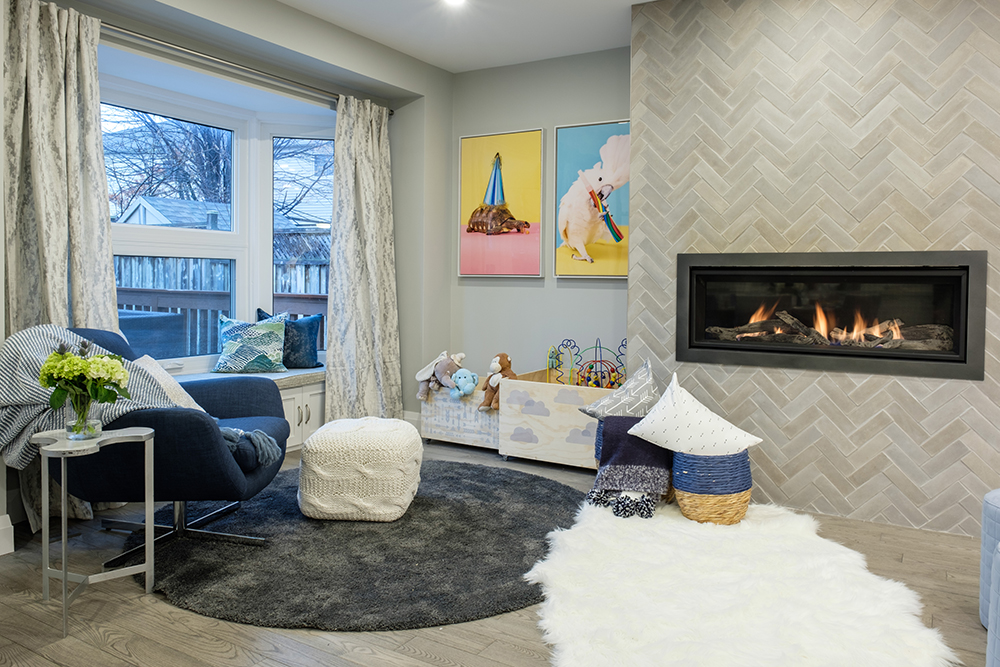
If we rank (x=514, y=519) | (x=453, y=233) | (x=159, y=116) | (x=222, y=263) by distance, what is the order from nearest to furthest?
(x=514, y=519) → (x=159, y=116) → (x=222, y=263) → (x=453, y=233)

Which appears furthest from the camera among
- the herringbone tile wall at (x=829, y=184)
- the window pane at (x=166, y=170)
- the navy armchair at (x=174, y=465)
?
the window pane at (x=166, y=170)

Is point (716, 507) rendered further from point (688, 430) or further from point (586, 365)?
point (586, 365)

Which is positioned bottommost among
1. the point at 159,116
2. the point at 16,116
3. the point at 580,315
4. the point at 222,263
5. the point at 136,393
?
the point at 136,393

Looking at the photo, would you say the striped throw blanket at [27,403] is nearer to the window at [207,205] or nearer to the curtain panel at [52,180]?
the curtain panel at [52,180]

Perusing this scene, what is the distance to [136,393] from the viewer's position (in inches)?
106

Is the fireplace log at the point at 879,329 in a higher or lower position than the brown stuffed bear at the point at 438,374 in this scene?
higher

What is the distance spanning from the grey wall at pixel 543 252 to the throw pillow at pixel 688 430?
1.30m

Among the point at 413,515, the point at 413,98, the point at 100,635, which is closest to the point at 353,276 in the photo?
the point at 413,98

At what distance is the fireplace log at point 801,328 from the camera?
11.5 ft

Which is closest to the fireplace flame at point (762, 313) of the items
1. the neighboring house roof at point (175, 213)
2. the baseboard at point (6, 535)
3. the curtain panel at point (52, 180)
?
the curtain panel at point (52, 180)

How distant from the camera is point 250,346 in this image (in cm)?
449

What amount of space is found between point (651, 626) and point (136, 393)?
1996mm

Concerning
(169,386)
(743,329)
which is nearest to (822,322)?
(743,329)

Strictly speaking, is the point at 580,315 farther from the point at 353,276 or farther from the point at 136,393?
the point at 136,393
